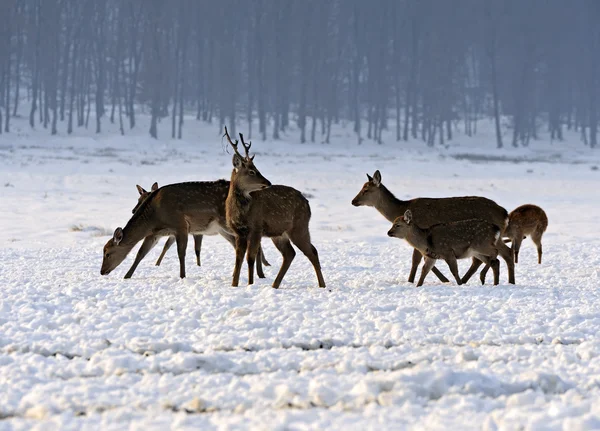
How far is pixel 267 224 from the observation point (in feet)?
31.3

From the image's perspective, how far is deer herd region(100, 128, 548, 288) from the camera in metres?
9.59

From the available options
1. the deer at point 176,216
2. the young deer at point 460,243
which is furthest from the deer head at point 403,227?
the deer at point 176,216

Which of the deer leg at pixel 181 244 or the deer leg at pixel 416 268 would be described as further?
the deer leg at pixel 416 268

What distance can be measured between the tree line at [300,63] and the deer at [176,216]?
50.0 m

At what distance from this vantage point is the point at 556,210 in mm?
24859

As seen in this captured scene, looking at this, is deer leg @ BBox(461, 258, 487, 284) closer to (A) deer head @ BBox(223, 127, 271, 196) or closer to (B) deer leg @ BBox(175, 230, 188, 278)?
(A) deer head @ BBox(223, 127, 271, 196)

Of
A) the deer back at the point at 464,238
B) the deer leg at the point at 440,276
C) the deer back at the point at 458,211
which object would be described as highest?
the deer back at the point at 458,211

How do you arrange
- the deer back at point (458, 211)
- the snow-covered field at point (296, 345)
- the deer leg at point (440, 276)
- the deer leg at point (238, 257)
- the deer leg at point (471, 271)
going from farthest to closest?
the deer back at point (458, 211), the deer leg at point (440, 276), the deer leg at point (471, 271), the deer leg at point (238, 257), the snow-covered field at point (296, 345)

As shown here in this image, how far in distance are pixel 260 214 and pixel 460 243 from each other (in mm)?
2447

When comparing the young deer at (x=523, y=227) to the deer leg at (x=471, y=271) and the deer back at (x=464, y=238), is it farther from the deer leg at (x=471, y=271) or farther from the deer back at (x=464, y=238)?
the deer back at (x=464, y=238)

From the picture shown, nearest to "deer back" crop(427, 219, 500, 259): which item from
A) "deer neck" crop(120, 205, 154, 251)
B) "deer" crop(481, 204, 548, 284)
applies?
Result: "deer neck" crop(120, 205, 154, 251)

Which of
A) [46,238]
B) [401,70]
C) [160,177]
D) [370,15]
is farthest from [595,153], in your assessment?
[46,238]

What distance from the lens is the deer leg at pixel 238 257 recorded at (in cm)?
939

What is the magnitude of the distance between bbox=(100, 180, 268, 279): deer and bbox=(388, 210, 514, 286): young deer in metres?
2.02
